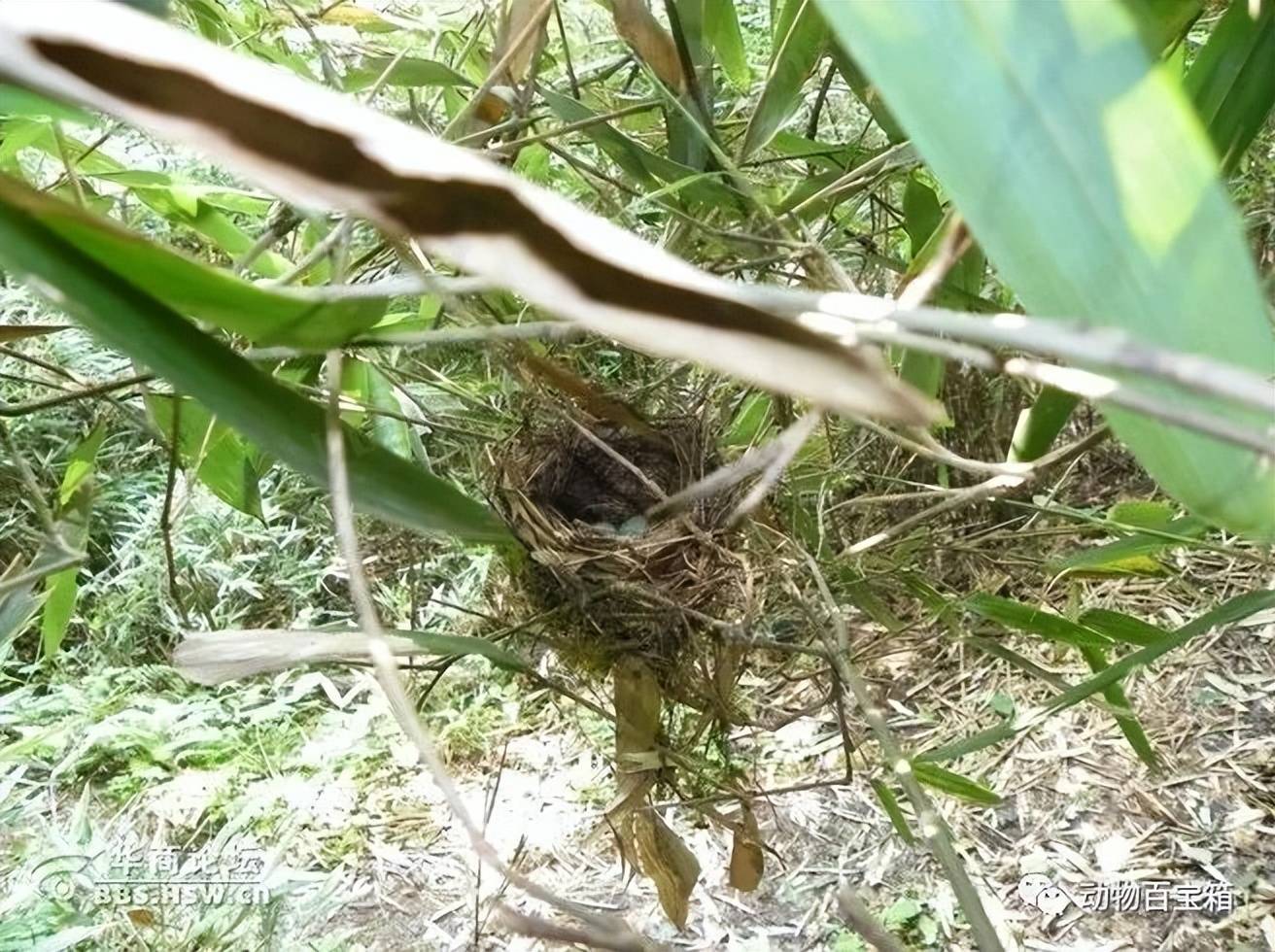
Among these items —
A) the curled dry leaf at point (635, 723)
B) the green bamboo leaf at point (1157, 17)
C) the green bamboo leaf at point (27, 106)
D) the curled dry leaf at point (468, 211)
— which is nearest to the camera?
the curled dry leaf at point (468, 211)

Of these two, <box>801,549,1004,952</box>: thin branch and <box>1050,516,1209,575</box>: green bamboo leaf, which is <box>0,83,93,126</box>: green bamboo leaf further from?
<box>1050,516,1209,575</box>: green bamboo leaf

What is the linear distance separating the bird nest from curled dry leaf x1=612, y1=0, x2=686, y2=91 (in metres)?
0.18

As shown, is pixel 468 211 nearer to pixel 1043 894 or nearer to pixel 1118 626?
pixel 1118 626

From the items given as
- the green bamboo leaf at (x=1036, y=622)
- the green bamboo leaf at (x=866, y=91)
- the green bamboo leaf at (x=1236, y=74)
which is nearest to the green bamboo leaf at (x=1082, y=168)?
the green bamboo leaf at (x=1236, y=74)

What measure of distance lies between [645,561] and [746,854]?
0.70 ft

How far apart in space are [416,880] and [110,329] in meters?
0.82

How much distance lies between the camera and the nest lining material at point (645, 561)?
525 mm

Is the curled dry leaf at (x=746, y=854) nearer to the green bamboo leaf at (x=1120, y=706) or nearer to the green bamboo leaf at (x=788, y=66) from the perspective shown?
the green bamboo leaf at (x=1120, y=706)

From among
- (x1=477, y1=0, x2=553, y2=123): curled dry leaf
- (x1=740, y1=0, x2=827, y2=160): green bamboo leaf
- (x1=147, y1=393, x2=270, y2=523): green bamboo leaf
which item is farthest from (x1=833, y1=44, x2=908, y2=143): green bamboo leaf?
(x1=147, y1=393, x2=270, y2=523): green bamboo leaf

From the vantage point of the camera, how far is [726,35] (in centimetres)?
57

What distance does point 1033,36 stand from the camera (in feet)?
0.58

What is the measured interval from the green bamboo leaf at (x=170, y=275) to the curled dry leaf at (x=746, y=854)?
1.45 ft

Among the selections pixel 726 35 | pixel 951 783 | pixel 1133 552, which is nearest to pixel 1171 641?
pixel 1133 552

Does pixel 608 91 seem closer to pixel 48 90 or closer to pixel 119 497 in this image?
pixel 48 90
